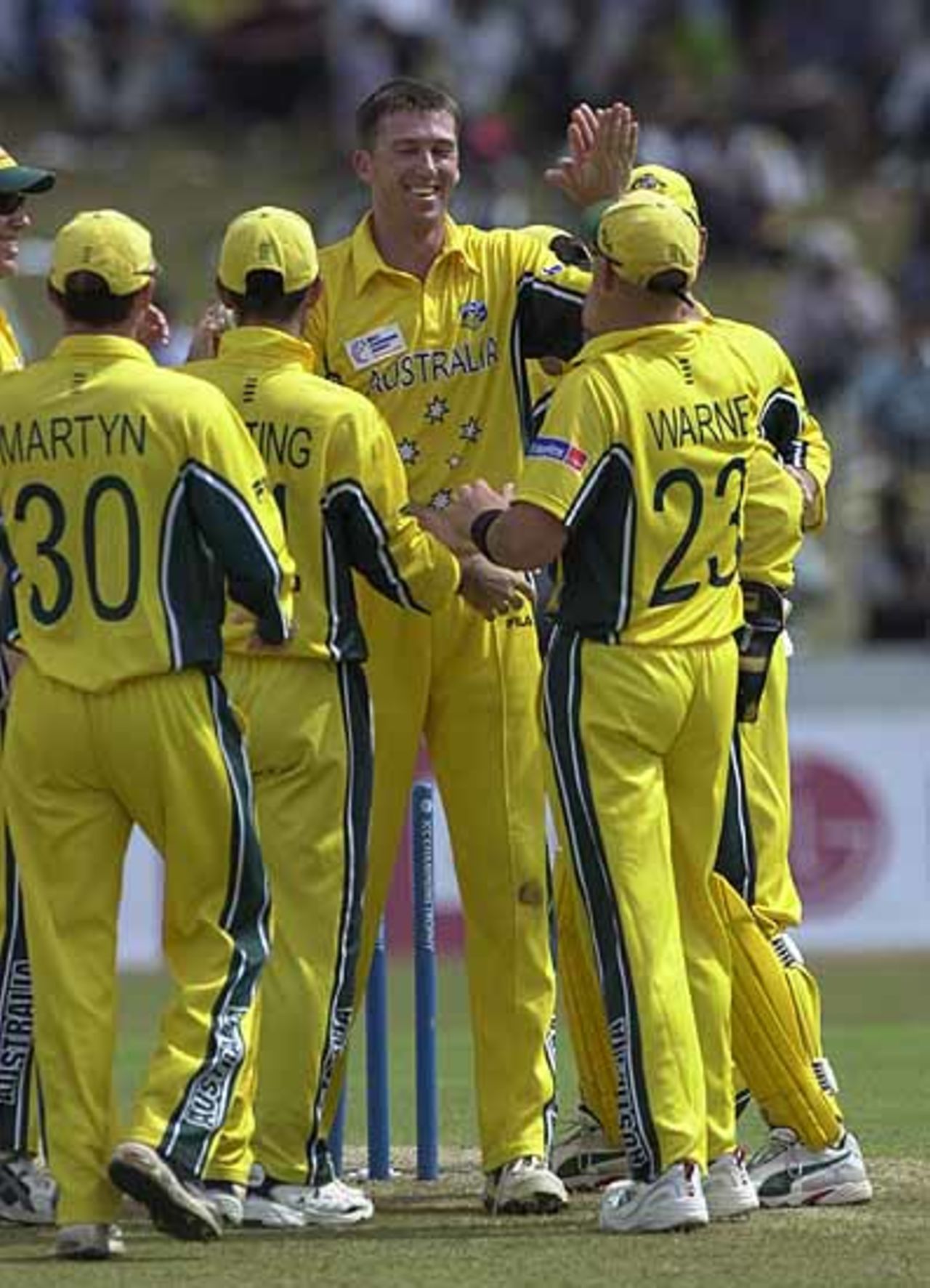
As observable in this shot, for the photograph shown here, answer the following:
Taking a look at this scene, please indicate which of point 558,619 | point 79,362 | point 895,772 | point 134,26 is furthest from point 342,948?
point 134,26

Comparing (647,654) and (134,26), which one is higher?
(134,26)

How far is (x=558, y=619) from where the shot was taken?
7.83 metres

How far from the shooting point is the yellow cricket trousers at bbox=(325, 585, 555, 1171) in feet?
27.3

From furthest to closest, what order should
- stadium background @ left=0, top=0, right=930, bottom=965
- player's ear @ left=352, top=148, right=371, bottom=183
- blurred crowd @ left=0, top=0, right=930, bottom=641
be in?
blurred crowd @ left=0, top=0, right=930, bottom=641
stadium background @ left=0, top=0, right=930, bottom=965
player's ear @ left=352, top=148, right=371, bottom=183

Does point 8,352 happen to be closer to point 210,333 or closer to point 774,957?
point 210,333

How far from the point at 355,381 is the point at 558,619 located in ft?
3.42

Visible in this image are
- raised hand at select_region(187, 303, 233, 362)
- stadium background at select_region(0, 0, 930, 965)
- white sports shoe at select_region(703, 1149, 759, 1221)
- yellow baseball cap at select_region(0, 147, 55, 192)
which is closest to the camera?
white sports shoe at select_region(703, 1149, 759, 1221)

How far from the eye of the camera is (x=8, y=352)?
8.21 metres

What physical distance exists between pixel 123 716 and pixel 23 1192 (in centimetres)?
139

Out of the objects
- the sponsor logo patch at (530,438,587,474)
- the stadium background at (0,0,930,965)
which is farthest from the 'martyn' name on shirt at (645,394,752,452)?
the stadium background at (0,0,930,965)

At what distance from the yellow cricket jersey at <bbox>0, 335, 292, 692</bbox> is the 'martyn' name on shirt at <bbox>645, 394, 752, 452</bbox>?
0.89 metres

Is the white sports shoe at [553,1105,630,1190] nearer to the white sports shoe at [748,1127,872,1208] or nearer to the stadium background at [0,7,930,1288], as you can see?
the white sports shoe at [748,1127,872,1208]

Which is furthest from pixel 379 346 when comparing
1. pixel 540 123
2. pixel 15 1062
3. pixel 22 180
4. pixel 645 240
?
pixel 540 123

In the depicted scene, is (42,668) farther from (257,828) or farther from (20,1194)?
(20,1194)
